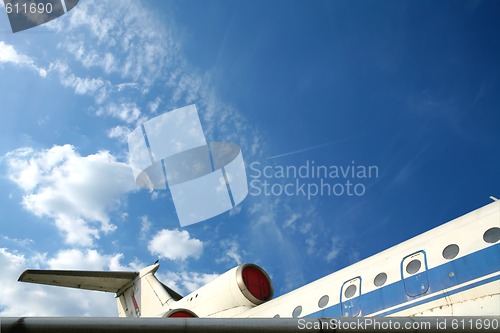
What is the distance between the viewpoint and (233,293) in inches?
452

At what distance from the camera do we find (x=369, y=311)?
7320 mm

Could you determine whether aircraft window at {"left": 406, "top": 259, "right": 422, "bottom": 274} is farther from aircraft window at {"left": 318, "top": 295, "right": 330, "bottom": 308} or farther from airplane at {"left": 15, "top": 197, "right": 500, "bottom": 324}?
aircraft window at {"left": 318, "top": 295, "right": 330, "bottom": 308}

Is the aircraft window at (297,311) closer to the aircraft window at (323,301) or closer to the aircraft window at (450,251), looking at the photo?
the aircraft window at (323,301)

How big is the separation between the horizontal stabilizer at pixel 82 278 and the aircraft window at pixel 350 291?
996 centimetres

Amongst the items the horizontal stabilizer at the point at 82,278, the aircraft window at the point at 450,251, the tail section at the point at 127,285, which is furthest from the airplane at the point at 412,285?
the horizontal stabilizer at the point at 82,278

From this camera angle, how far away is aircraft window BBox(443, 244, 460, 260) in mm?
6461

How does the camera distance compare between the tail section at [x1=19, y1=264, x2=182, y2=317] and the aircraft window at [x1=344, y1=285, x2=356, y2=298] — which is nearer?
the aircraft window at [x1=344, y1=285, x2=356, y2=298]

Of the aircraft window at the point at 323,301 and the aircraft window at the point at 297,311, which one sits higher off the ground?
the aircraft window at the point at 297,311

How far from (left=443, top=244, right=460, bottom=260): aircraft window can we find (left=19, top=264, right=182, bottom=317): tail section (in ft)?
32.3

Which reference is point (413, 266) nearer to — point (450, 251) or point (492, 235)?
point (450, 251)

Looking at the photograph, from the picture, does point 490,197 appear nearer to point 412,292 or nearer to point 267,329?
point 412,292

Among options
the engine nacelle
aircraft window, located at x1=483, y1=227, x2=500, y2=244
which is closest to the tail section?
the engine nacelle

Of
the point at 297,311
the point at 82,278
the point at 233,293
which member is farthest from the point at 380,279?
the point at 82,278

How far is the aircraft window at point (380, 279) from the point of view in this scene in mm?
7382
